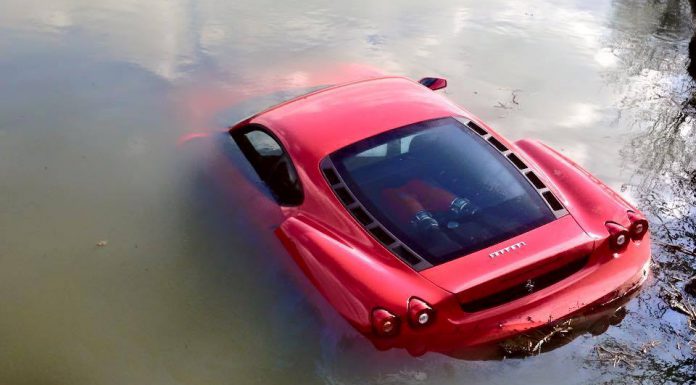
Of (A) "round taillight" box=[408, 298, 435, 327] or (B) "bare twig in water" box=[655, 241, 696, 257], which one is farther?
(B) "bare twig in water" box=[655, 241, 696, 257]

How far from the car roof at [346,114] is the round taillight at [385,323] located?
1.17 meters

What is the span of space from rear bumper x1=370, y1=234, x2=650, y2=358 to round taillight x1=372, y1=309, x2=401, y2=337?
0.17 ft

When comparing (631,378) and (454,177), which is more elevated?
(454,177)

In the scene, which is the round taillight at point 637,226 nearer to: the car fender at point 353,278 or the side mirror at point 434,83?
the car fender at point 353,278

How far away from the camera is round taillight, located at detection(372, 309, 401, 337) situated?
333 cm

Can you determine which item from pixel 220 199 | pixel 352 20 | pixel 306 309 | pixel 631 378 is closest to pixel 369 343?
pixel 306 309

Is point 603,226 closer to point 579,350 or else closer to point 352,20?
point 579,350

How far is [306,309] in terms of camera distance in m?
4.07

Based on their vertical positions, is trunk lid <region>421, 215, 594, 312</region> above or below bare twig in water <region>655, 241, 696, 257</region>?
above

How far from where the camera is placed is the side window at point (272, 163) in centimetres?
436

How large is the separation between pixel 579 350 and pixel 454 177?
117cm

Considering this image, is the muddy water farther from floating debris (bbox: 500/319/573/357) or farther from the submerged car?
the submerged car

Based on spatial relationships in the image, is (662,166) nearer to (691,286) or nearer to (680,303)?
(691,286)

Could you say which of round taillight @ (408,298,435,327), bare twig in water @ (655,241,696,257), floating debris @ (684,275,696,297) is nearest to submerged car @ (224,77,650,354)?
round taillight @ (408,298,435,327)
